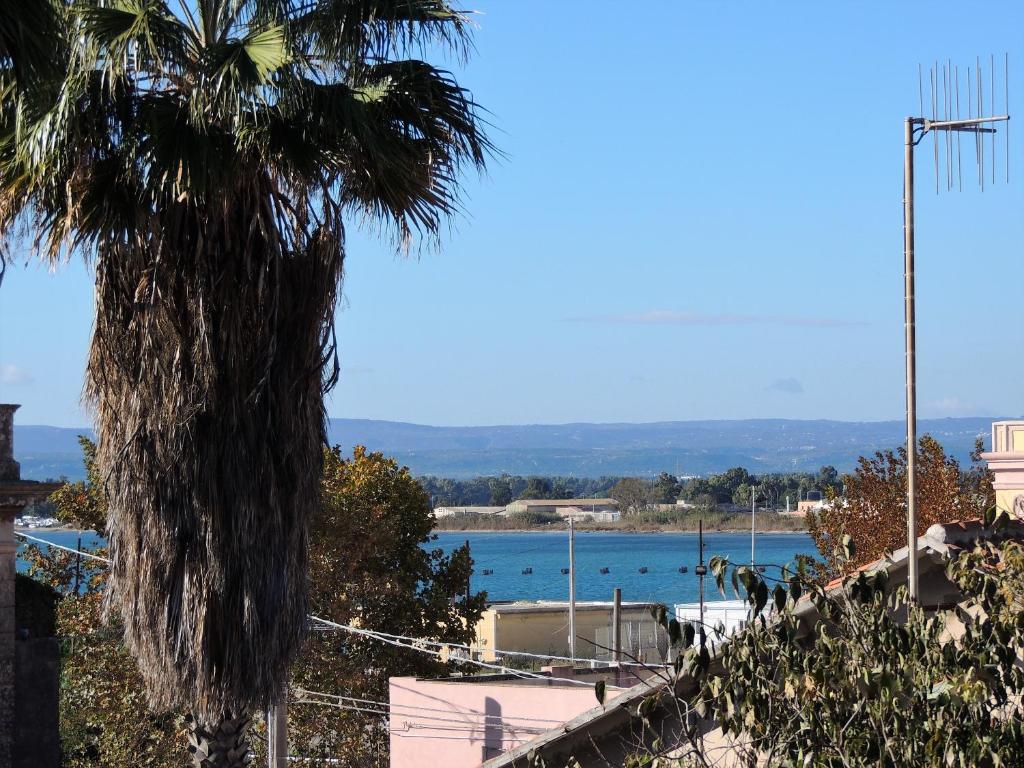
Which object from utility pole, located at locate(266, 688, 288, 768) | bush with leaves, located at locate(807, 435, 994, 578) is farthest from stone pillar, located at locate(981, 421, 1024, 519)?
bush with leaves, located at locate(807, 435, 994, 578)

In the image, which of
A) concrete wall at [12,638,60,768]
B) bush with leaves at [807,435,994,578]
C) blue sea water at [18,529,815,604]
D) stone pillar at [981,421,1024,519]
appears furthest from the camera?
blue sea water at [18,529,815,604]

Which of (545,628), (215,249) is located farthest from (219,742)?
(545,628)

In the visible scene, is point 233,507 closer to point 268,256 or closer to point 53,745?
point 268,256

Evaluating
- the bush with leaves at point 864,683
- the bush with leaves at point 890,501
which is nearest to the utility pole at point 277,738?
the bush with leaves at point 864,683

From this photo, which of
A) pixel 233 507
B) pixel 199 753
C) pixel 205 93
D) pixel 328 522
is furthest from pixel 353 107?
pixel 328 522

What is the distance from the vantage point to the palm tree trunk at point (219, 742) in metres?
10.8

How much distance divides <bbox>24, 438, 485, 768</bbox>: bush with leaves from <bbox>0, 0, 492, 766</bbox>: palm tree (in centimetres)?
1315

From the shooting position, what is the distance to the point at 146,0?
410 inches

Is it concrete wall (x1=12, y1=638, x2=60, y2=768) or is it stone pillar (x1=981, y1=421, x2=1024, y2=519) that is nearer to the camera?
concrete wall (x1=12, y1=638, x2=60, y2=768)

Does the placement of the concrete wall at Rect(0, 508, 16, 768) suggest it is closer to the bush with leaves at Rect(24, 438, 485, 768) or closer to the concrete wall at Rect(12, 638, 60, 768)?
the concrete wall at Rect(12, 638, 60, 768)

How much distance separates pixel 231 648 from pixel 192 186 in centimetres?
335

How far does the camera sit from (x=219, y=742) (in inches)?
427

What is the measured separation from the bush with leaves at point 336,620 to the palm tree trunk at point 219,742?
499 inches

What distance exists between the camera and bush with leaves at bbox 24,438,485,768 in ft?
80.4
